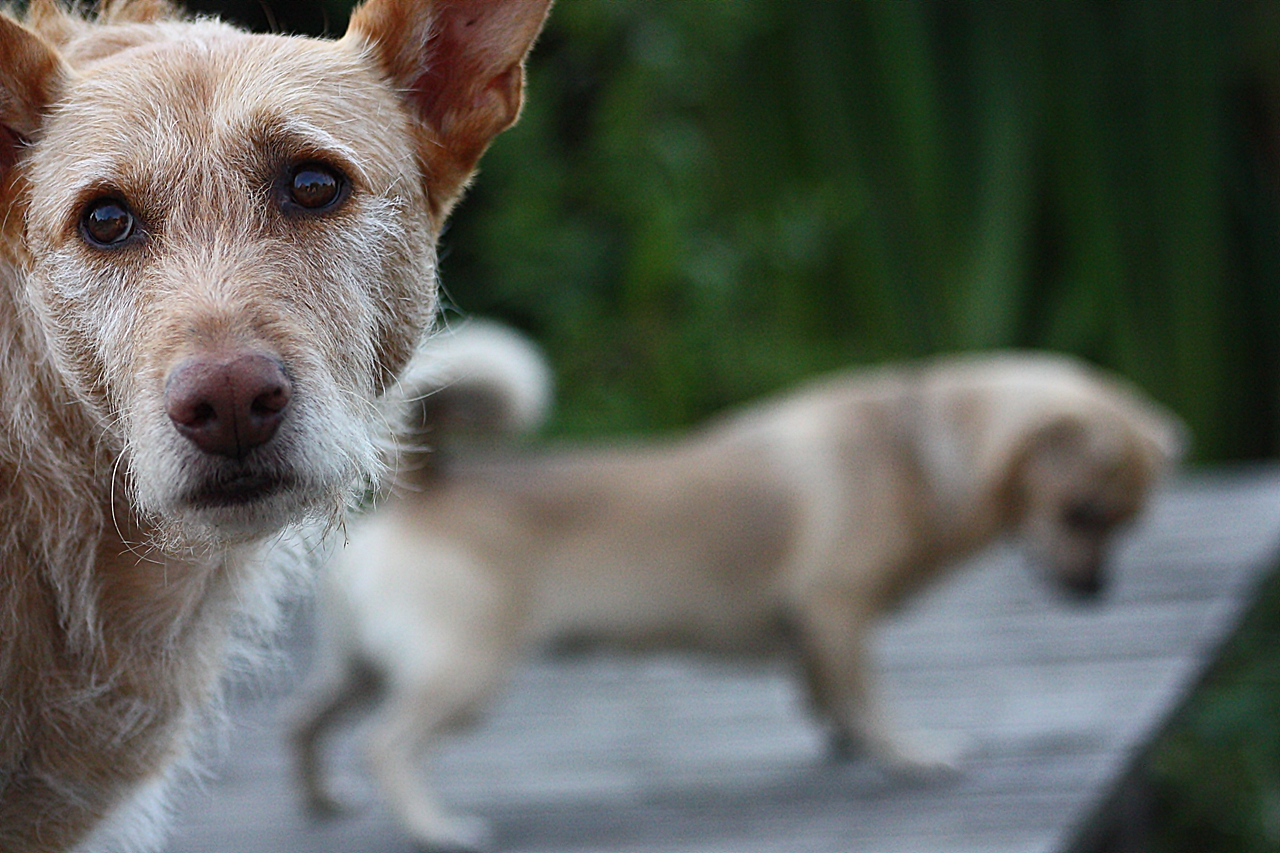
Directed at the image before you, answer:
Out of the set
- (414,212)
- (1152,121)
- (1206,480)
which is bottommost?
(1206,480)

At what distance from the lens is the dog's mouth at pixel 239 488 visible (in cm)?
146

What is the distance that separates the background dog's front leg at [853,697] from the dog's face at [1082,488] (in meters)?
0.61

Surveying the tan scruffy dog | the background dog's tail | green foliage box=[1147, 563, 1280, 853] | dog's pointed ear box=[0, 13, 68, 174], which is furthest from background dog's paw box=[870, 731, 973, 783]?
dog's pointed ear box=[0, 13, 68, 174]

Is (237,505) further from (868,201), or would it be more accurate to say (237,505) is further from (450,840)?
(868,201)

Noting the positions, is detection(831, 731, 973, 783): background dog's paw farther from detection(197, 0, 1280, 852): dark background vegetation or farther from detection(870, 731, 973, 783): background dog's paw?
detection(197, 0, 1280, 852): dark background vegetation

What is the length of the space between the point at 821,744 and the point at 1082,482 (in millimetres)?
1034

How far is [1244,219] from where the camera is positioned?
22.7ft

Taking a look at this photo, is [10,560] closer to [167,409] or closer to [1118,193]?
[167,409]

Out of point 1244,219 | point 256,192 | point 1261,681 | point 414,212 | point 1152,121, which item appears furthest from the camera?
point 1244,219

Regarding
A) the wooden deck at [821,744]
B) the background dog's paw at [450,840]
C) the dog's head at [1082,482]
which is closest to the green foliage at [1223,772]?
the wooden deck at [821,744]

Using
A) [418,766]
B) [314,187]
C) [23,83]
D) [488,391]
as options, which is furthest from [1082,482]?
[23,83]

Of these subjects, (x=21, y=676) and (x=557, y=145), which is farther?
(x=557, y=145)

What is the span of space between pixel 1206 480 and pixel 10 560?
5375mm

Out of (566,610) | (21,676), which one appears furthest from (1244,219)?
(21,676)
